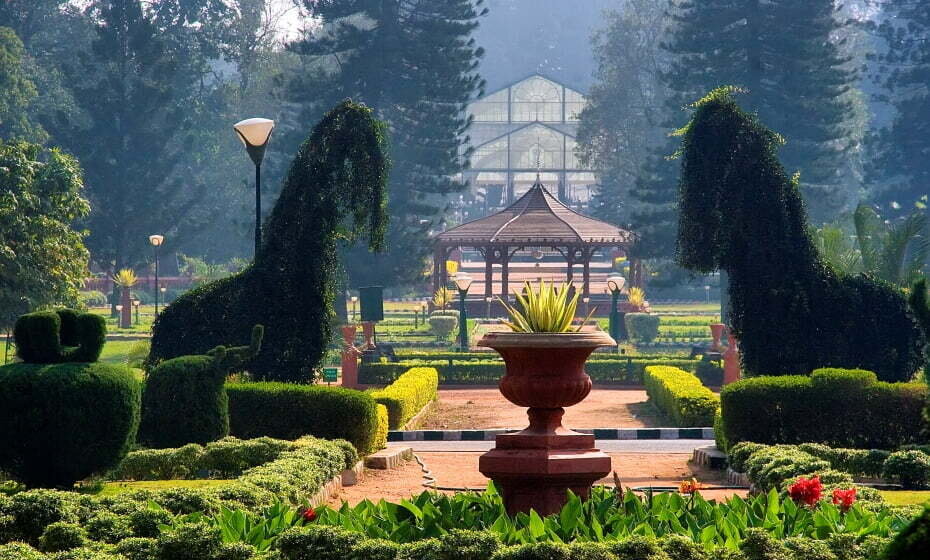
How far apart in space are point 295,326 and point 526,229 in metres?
27.0

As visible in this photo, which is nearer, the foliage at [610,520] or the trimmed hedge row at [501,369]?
the foliage at [610,520]

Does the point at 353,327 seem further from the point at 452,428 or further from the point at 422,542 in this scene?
the point at 422,542

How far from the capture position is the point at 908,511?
404 inches

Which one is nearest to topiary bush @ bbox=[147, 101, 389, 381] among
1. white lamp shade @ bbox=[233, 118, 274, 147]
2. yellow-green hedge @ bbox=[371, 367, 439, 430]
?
white lamp shade @ bbox=[233, 118, 274, 147]

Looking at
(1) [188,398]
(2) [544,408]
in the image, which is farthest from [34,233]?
(2) [544,408]

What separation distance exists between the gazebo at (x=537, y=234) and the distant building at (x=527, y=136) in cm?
2879

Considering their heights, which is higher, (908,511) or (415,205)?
(415,205)

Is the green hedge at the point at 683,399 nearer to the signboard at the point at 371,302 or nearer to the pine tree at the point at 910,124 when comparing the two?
the signboard at the point at 371,302

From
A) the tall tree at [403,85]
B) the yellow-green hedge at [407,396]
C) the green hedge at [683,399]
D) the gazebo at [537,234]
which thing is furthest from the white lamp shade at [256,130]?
the tall tree at [403,85]

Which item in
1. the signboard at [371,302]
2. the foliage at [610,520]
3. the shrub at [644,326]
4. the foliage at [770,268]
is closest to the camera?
the foliage at [610,520]

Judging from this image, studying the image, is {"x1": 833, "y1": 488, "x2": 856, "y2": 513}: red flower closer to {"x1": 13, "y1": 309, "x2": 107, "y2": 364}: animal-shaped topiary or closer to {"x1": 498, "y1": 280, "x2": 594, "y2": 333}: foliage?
{"x1": 498, "y1": 280, "x2": 594, "y2": 333}: foliage

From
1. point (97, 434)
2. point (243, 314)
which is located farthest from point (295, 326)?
point (97, 434)

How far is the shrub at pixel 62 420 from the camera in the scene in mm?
11680

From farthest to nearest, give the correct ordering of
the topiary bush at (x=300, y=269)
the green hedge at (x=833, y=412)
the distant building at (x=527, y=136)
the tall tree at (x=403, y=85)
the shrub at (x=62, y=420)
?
the distant building at (x=527, y=136), the tall tree at (x=403, y=85), the topiary bush at (x=300, y=269), the green hedge at (x=833, y=412), the shrub at (x=62, y=420)
